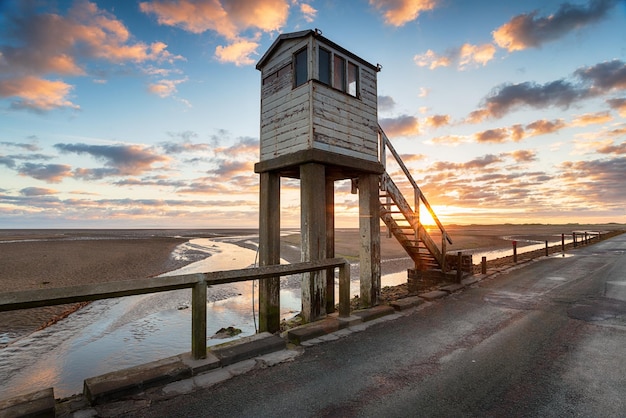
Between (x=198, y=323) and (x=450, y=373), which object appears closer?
(x=450, y=373)

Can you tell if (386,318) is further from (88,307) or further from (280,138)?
(88,307)

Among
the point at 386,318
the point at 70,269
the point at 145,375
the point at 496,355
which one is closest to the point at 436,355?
the point at 496,355

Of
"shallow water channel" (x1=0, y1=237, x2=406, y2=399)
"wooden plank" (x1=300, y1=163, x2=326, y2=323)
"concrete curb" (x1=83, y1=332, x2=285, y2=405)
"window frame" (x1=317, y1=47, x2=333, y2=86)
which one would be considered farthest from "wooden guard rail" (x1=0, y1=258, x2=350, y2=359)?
"window frame" (x1=317, y1=47, x2=333, y2=86)

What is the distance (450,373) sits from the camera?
14.4 feet

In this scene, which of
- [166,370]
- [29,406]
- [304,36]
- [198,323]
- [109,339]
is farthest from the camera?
[109,339]

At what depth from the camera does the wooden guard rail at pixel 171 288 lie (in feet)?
11.1

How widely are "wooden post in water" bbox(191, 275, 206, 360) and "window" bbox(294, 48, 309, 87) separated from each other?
17.4 feet

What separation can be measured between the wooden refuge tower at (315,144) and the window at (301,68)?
2cm

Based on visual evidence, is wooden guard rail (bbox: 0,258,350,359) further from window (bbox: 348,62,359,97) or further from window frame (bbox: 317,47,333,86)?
window (bbox: 348,62,359,97)

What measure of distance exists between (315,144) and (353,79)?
8.51 feet

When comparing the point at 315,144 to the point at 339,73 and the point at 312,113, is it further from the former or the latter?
the point at 339,73

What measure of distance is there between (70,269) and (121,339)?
48.8 ft

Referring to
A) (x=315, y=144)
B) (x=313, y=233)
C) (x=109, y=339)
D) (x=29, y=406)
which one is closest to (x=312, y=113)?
(x=315, y=144)

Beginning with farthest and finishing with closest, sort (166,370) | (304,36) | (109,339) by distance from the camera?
(109,339) → (304,36) → (166,370)
